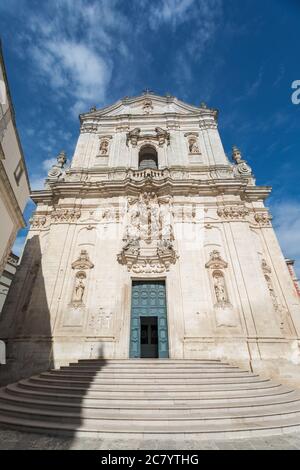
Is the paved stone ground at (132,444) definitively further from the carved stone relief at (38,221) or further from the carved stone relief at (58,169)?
the carved stone relief at (58,169)

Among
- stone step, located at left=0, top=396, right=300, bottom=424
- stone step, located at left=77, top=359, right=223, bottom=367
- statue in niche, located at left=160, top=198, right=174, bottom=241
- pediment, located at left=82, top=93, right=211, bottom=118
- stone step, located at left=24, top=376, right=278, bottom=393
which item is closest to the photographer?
stone step, located at left=0, top=396, right=300, bottom=424

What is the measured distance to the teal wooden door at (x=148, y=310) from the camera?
9.91 m

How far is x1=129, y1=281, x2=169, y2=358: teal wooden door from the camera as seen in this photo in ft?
32.5

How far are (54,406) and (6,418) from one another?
986mm

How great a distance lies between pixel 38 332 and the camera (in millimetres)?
9625

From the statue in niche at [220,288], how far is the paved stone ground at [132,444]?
240 inches

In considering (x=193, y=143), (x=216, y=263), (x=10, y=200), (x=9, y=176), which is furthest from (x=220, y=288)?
(x=193, y=143)

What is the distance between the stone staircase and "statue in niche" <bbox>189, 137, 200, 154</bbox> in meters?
13.6

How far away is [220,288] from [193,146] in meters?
10.8

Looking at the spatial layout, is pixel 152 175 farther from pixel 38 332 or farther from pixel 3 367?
pixel 3 367

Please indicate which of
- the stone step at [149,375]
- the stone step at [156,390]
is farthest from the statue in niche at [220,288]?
the stone step at [156,390]

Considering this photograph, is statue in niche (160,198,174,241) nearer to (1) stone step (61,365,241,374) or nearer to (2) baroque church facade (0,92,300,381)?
(2) baroque church facade (0,92,300,381)

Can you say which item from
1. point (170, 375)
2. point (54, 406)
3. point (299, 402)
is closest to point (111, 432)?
point (54, 406)

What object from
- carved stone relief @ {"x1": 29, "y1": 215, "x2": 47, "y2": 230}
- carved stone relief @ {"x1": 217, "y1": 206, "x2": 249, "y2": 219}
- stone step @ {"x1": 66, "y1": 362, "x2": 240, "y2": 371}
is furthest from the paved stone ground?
carved stone relief @ {"x1": 29, "y1": 215, "x2": 47, "y2": 230}
